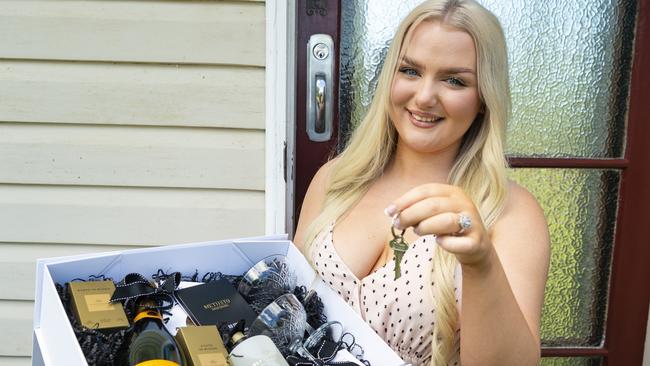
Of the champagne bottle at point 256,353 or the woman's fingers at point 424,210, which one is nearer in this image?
the woman's fingers at point 424,210

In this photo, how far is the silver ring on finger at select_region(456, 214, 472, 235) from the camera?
2.86 ft

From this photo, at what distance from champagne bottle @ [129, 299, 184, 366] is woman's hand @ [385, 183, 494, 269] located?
1.40 ft

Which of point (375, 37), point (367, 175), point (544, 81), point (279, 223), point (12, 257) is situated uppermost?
point (375, 37)

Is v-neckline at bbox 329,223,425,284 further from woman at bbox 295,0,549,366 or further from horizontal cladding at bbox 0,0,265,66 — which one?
horizontal cladding at bbox 0,0,265,66

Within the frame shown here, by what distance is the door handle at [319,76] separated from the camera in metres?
1.84

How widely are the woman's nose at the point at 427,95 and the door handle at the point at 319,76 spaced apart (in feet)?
1.89

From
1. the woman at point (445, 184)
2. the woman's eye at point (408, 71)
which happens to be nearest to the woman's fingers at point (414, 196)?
the woman at point (445, 184)

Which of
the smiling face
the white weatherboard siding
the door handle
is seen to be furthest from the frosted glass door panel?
the smiling face

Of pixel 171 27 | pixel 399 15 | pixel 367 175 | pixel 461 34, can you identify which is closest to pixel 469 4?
pixel 461 34

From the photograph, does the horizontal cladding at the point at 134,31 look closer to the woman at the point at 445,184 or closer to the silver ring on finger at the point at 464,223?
the woman at the point at 445,184

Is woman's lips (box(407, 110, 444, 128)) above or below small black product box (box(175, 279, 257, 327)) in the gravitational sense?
above

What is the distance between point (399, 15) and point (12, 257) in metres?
1.40

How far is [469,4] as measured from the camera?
4.20 ft

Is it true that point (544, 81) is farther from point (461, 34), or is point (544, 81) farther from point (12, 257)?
point (12, 257)
